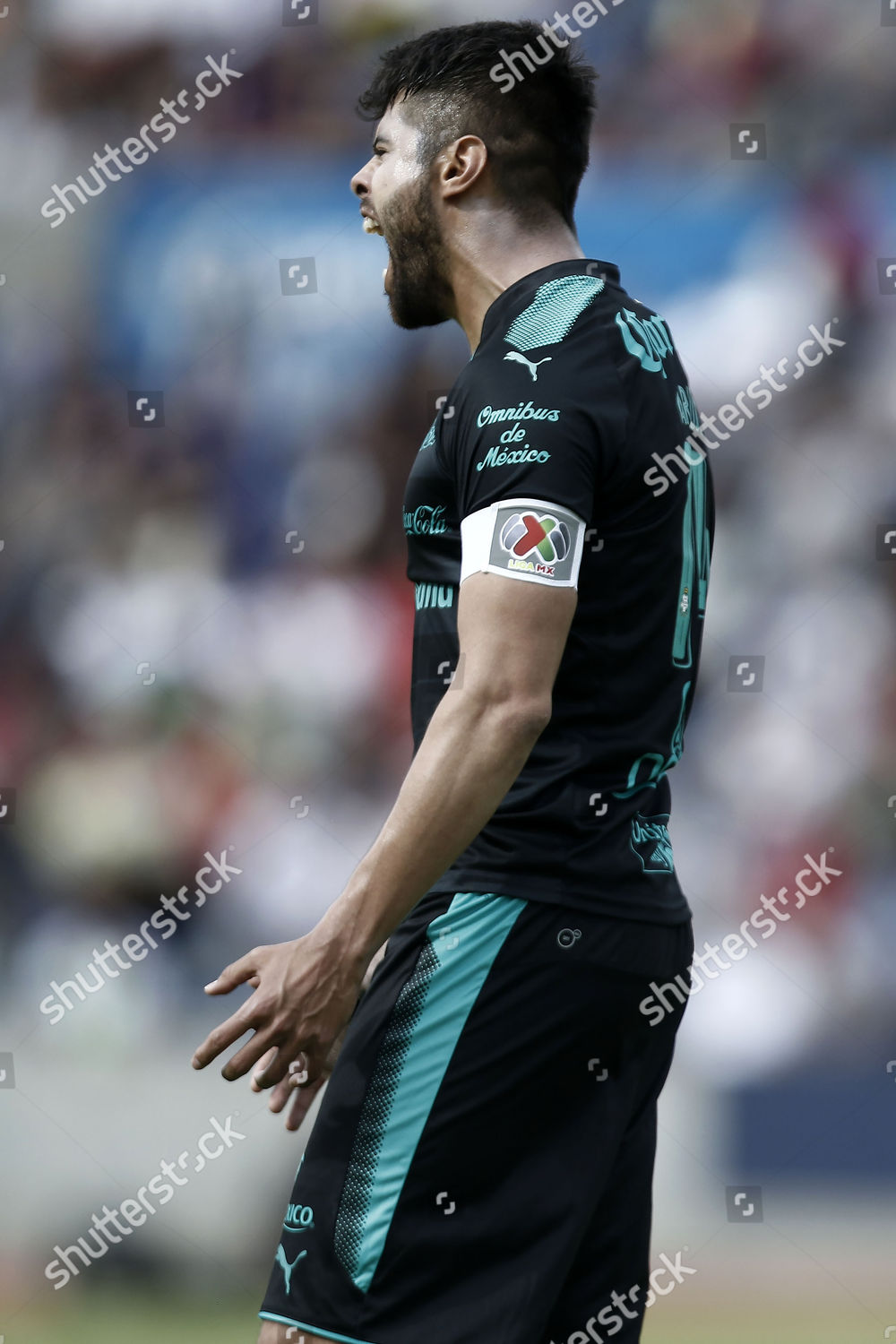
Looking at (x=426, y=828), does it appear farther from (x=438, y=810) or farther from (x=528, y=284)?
(x=528, y=284)

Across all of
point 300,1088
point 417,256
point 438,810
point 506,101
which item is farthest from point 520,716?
Answer: point 506,101

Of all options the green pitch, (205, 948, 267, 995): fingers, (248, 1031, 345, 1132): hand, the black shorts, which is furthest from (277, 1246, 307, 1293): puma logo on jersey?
the green pitch

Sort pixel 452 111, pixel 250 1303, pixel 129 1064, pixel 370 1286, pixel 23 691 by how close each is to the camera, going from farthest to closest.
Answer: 1. pixel 23 691
2. pixel 129 1064
3. pixel 250 1303
4. pixel 452 111
5. pixel 370 1286

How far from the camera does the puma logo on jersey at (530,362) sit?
4.82 feet

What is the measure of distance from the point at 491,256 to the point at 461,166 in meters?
0.13

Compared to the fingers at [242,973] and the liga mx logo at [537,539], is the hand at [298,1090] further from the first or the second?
the liga mx logo at [537,539]

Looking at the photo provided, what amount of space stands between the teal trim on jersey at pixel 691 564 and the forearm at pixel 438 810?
1.01 ft

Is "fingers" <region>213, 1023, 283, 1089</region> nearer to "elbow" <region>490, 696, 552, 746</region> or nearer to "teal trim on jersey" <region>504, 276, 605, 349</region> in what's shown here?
"elbow" <region>490, 696, 552, 746</region>

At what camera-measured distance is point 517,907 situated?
1.49m

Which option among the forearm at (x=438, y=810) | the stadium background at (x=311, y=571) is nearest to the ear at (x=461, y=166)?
the forearm at (x=438, y=810)

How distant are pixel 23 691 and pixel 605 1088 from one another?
2866 mm

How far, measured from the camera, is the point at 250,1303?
347 cm

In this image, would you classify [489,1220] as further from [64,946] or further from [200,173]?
[200,173]

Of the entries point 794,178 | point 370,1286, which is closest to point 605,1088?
point 370,1286
